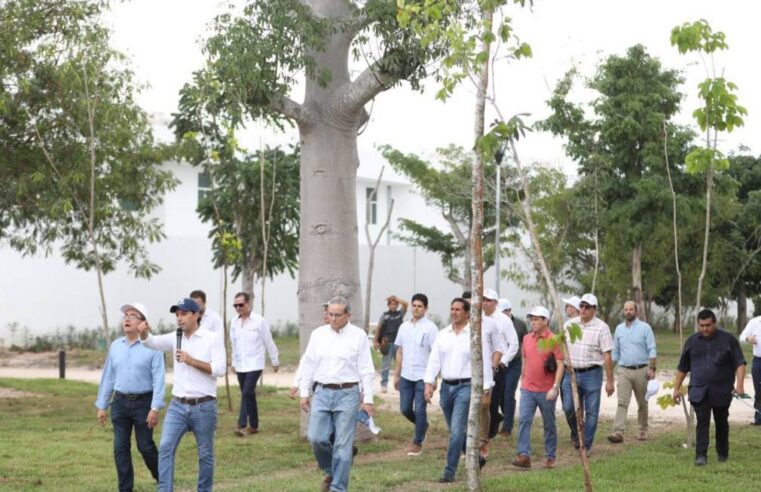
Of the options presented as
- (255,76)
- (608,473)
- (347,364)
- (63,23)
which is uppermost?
(63,23)

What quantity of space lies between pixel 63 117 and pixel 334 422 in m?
10.4

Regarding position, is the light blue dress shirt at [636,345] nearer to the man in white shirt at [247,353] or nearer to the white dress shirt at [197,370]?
the man in white shirt at [247,353]

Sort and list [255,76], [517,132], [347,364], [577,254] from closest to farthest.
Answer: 1. [517,132]
2. [347,364]
3. [255,76]
4. [577,254]

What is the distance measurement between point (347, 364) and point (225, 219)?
21.9m

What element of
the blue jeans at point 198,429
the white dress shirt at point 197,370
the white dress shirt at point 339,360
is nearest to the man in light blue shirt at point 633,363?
the white dress shirt at point 339,360

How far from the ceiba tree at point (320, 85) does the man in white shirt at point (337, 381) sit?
4.35m

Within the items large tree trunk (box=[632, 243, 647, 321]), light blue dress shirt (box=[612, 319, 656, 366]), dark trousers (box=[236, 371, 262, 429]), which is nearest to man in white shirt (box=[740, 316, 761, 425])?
light blue dress shirt (box=[612, 319, 656, 366])

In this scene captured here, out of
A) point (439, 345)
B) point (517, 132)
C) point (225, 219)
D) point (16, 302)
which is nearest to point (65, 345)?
point (16, 302)

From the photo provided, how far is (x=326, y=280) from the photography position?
15.4 meters

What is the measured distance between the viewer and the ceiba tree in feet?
47.5

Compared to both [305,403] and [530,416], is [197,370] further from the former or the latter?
[530,416]

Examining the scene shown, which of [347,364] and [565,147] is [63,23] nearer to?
[347,364]

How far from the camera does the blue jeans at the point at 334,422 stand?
35.4 ft

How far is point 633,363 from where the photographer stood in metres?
15.7
